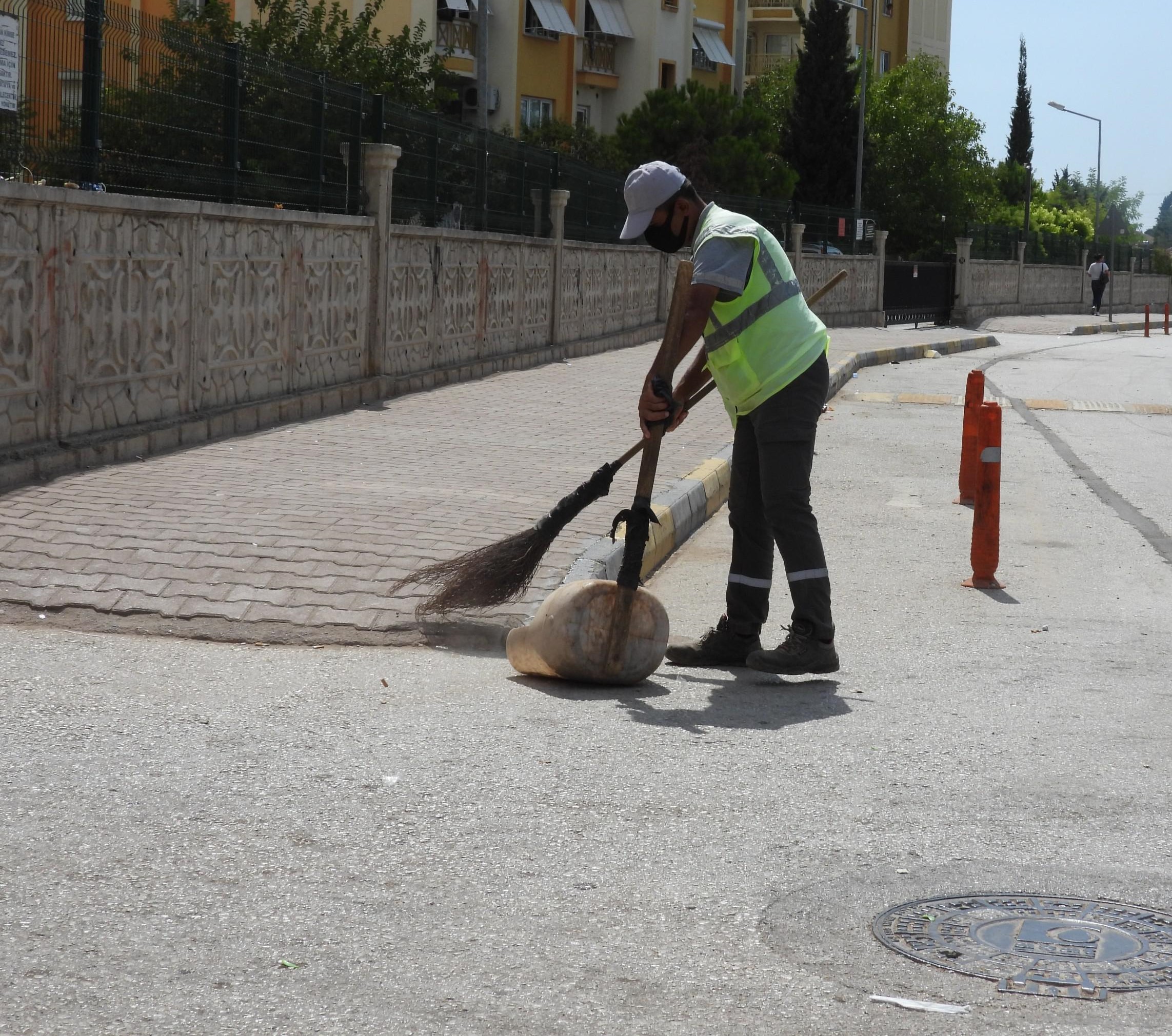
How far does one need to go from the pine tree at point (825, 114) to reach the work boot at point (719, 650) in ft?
161

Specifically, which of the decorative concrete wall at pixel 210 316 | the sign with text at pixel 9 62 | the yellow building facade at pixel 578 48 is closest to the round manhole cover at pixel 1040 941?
the decorative concrete wall at pixel 210 316

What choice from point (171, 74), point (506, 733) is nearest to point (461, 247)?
point (171, 74)

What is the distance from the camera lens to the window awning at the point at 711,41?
161 ft

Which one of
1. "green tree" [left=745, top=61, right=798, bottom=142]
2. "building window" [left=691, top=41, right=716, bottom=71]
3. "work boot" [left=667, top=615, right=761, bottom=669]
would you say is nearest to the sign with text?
"work boot" [left=667, top=615, right=761, bottom=669]

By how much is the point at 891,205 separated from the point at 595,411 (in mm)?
44674

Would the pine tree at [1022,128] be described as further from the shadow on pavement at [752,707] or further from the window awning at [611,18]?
the shadow on pavement at [752,707]

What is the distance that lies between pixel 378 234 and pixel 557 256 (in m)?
6.24

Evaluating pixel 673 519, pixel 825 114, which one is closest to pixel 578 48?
pixel 825 114

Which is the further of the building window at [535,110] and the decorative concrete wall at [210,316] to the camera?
the building window at [535,110]

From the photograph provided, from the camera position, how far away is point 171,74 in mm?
10602

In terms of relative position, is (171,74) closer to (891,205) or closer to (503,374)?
(503,374)

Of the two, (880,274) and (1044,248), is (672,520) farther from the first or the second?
(1044,248)

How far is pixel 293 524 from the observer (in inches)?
297

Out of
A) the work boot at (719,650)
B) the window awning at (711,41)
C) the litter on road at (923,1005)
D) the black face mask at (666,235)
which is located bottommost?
the litter on road at (923,1005)
